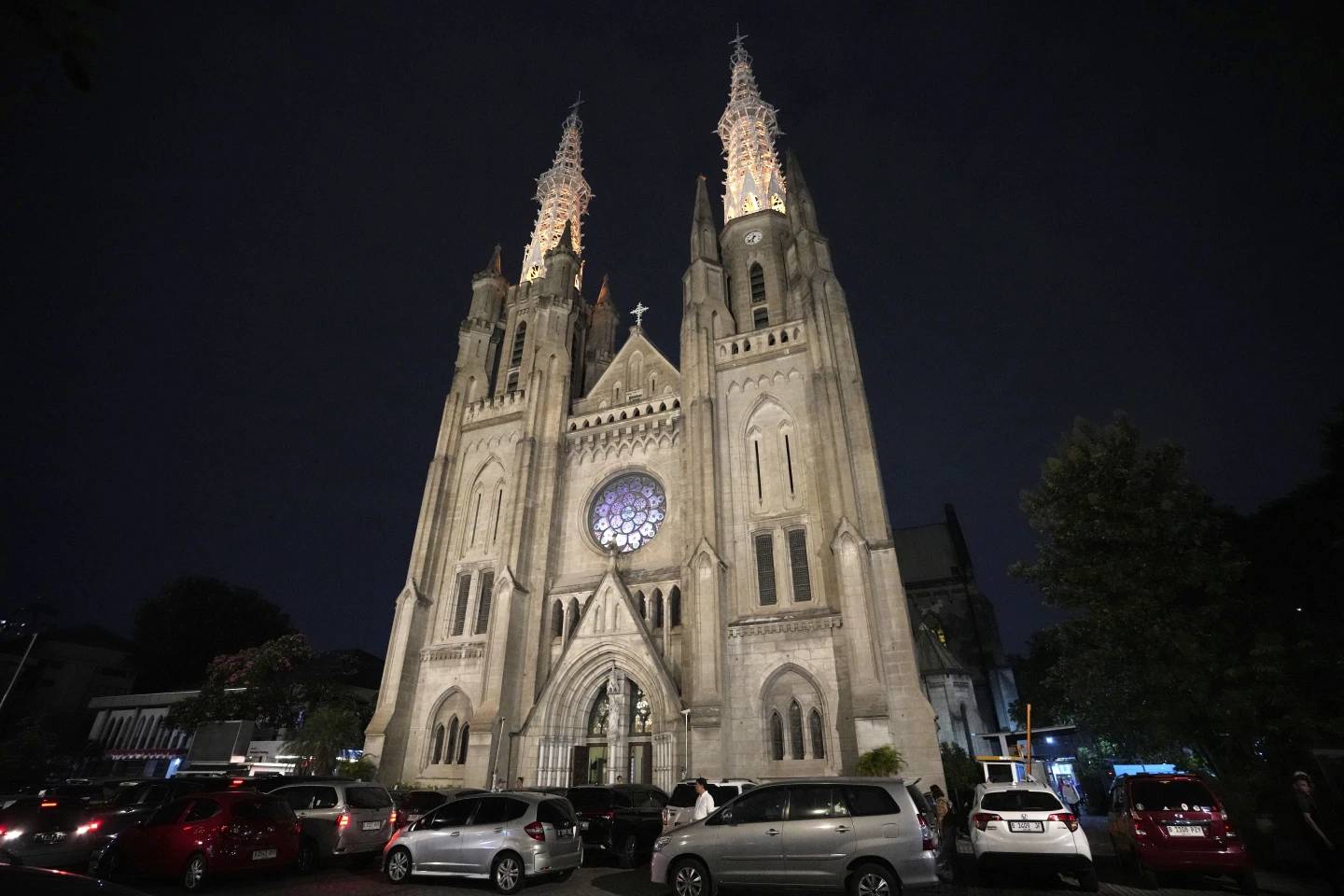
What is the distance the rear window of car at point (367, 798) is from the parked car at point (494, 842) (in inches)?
57.2

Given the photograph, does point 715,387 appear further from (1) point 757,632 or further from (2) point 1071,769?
(2) point 1071,769

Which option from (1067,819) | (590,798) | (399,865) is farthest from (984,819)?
(399,865)

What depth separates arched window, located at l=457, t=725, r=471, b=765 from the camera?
24.3m

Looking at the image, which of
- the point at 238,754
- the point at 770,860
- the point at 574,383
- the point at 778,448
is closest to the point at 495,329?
the point at 574,383

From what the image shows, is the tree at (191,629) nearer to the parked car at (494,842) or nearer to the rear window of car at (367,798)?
the rear window of car at (367,798)

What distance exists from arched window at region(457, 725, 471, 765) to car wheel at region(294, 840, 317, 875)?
1434 centimetres

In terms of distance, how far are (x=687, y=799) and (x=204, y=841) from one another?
27.1ft

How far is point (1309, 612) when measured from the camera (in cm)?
1414

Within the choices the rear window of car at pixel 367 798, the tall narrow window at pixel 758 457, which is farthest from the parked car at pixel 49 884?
the tall narrow window at pixel 758 457

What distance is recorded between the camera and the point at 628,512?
1101 inches

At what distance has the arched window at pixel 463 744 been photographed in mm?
24344

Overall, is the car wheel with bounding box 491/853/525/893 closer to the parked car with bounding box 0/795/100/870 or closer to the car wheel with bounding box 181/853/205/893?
the car wheel with bounding box 181/853/205/893

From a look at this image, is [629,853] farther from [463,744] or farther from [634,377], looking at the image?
[634,377]

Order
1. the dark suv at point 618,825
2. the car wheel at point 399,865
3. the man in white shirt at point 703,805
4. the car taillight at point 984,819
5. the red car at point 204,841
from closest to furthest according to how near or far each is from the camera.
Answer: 1. the red car at point 204,841
2. the car taillight at point 984,819
3. the car wheel at point 399,865
4. the man in white shirt at point 703,805
5. the dark suv at point 618,825
